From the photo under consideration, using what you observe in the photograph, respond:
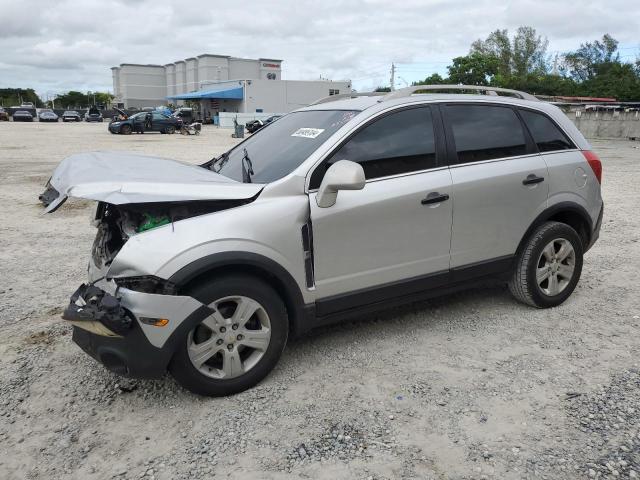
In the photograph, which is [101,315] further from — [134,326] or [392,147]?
[392,147]

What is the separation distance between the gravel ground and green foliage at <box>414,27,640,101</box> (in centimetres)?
4515

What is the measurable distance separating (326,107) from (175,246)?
6.06ft

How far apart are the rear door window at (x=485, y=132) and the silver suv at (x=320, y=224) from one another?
13 millimetres

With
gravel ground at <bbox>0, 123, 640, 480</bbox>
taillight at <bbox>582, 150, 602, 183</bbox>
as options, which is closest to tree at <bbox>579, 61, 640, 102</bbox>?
taillight at <bbox>582, 150, 602, 183</bbox>

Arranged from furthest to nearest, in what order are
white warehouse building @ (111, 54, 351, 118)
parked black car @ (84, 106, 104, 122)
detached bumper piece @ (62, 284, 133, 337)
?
white warehouse building @ (111, 54, 351, 118) → parked black car @ (84, 106, 104, 122) → detached bumper piece @ (62, 284, 133, 337)

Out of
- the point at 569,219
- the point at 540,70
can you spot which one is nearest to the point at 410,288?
the point at 569,219

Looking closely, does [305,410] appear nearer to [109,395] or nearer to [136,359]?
[136,359]

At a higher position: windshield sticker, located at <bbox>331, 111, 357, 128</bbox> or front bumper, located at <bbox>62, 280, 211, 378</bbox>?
windshield sticker, located at <bbox>331, 111, 357, 128</bbox>

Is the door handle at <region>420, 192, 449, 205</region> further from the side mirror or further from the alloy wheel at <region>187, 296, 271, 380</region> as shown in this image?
the alloy wheel at <region>187, 296, 271, 380</region>

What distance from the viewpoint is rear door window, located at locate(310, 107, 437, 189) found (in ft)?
11.7

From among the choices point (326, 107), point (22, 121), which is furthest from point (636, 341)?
point (22, 121)

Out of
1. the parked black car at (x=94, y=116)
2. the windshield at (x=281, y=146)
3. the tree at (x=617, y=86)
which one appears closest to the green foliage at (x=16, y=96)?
the parked black car at (x=94, y=116)

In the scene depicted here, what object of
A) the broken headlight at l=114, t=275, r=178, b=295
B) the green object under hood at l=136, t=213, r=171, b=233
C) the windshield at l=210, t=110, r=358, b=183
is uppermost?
the windshield at l=210, t=110, r=358, b=183

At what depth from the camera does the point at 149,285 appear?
2.93 meters
